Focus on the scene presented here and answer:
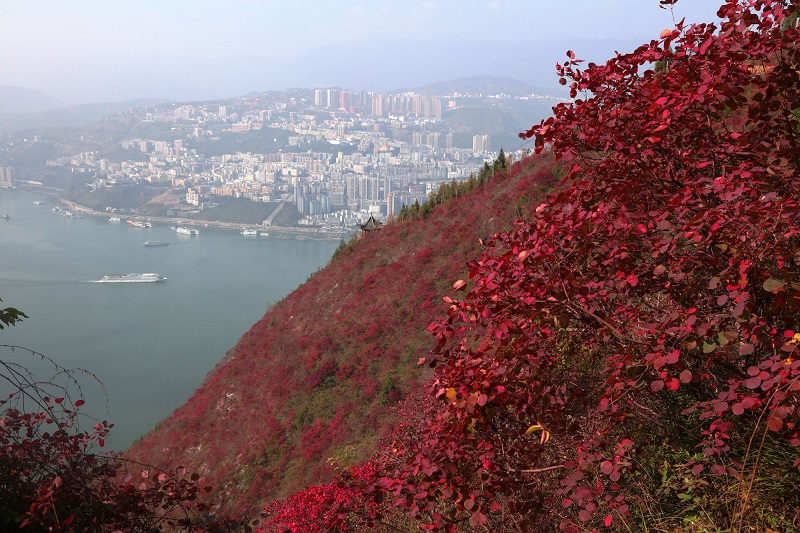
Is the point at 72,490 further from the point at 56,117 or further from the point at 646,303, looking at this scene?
the point at 56,117

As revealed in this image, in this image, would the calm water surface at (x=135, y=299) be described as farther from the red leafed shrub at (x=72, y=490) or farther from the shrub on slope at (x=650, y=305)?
the shrub on slope at (x=650, y=305)

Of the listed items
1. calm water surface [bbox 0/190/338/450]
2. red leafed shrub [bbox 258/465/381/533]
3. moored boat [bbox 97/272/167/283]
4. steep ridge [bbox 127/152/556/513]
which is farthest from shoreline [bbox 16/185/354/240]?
red leafed shrub [bbox 258/465/381/533]

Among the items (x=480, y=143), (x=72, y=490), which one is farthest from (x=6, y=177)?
(x=72, y=490)

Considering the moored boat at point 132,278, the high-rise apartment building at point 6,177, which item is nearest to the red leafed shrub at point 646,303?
the moored boat at point 132,278

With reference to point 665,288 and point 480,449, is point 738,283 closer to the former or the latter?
point 665,288

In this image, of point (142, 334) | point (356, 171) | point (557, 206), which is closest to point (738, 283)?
point (557, 206)

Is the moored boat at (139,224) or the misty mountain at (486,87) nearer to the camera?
the moored boat at (139,224)

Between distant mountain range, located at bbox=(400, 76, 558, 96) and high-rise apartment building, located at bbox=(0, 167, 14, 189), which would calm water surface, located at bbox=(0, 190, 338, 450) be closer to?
high-rise apartment building, located at bbox=(0, 167, 14, 189)
